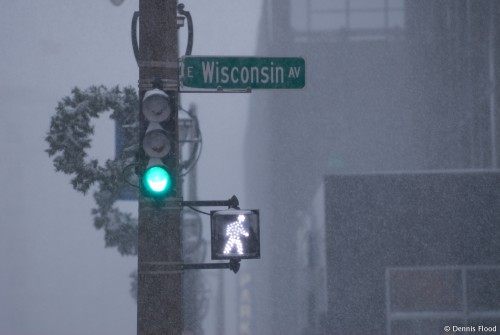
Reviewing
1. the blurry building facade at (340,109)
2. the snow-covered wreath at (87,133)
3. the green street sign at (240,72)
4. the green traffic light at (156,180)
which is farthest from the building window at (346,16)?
the green traffic light at (156,180)

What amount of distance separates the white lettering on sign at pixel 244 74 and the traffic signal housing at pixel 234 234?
1.22 meters

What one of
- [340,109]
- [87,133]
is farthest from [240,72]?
[340,109]

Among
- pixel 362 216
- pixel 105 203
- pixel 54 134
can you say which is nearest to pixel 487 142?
pixel 362 216

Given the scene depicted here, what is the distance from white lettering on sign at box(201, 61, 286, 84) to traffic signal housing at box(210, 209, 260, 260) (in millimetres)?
1218

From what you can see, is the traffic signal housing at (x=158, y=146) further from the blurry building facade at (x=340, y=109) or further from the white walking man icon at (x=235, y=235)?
the blurry building facade at (x=340, y=109)

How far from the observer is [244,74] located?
712 centimetres

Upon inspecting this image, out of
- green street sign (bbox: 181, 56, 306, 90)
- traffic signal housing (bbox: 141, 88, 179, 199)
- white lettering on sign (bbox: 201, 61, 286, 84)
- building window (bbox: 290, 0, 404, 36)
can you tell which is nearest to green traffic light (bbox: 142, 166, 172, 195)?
traffic signal housing (bbox: 141, 88, 179, 199)

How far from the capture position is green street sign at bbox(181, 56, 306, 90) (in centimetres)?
693

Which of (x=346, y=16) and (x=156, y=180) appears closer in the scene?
(x=156, y=180)

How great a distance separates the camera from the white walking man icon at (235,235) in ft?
21.8

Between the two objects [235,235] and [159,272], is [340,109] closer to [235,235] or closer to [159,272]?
[235,235]

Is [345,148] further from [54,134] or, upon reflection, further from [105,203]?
[54,134]

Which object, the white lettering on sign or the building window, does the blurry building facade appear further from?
the white lettering on sign

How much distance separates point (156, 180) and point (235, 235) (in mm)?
903
